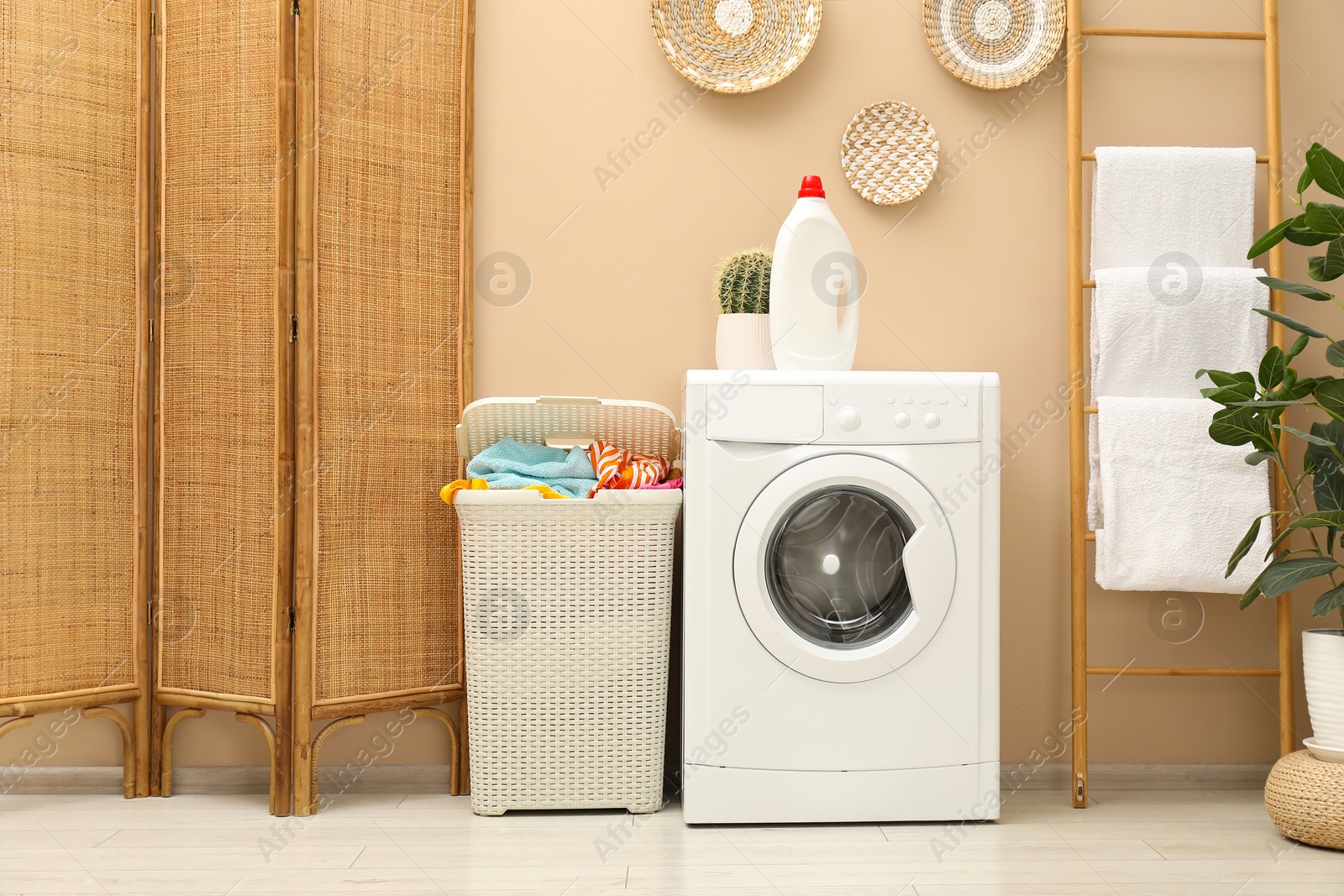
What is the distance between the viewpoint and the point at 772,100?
7.22 feet

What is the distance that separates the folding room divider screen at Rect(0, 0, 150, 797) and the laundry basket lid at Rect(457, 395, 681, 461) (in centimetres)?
74

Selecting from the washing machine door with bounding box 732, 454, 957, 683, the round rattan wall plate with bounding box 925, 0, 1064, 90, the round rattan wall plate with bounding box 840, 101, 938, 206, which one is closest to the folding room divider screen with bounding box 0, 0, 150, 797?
the washing machine door with bounding box 732, 454, 957, 683

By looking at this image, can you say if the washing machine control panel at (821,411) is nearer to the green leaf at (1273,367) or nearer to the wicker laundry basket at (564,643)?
the wicker laundry basket at (564,643)

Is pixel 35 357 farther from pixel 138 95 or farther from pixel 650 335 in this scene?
pixel 650 335

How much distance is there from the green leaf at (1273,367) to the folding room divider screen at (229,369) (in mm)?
1638

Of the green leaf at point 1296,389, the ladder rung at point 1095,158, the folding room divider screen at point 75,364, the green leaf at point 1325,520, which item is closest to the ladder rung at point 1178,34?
the ladder rung at point 1095,158

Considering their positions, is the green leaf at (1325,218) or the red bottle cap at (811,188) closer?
the green leaf at (1325,218)

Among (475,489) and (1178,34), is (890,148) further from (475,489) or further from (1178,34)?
(475,489)

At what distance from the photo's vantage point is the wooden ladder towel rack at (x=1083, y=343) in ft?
6.82

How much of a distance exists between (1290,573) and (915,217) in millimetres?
1066

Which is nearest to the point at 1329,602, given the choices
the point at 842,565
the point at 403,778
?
the point at 842,565

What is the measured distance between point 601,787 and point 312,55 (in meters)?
1.59

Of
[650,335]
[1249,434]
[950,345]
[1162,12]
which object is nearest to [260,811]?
[650,335]

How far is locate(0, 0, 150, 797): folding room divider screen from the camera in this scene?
1924mm
